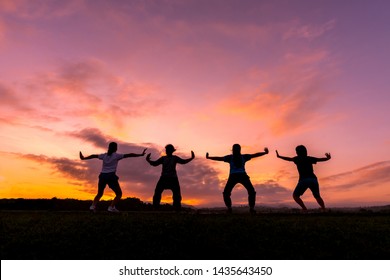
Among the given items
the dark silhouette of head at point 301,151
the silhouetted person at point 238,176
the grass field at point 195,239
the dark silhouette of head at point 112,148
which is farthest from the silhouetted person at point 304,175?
the dark silhouette of head at point 112,148

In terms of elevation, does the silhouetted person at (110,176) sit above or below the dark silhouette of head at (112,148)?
below

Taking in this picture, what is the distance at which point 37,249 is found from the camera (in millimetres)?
7820

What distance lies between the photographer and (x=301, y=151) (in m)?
14.0

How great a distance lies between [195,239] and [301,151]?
23.7 feet

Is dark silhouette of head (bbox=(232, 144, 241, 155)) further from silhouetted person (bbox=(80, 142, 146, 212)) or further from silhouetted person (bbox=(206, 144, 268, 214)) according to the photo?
silhouetted person (bbox=(80, 142, 146, 212))

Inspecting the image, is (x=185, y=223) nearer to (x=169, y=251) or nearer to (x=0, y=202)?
(x=169, y=251)

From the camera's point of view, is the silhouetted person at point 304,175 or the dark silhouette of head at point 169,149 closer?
the silhouetted person at point 304,175

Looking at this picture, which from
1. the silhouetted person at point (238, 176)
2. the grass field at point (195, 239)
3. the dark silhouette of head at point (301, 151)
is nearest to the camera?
the grass field at point (195, 239)

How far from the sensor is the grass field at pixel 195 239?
Answer: 741 centimetres

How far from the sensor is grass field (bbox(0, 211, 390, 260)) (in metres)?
7.41

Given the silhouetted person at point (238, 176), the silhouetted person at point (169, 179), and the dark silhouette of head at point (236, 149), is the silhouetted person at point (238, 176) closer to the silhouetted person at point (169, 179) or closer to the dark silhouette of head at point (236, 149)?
the dark silhouette of head at point (236, 149)

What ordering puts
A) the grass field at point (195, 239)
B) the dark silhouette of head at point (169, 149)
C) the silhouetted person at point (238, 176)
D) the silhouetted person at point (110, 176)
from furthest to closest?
the dark silhouette of head at point (169, 149) < the silhouetted person at point (110, 176) < the silhouetted person at point (238, 176) < the grass field at point (195, 239)

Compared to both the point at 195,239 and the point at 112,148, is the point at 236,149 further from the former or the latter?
the point at 195,239
